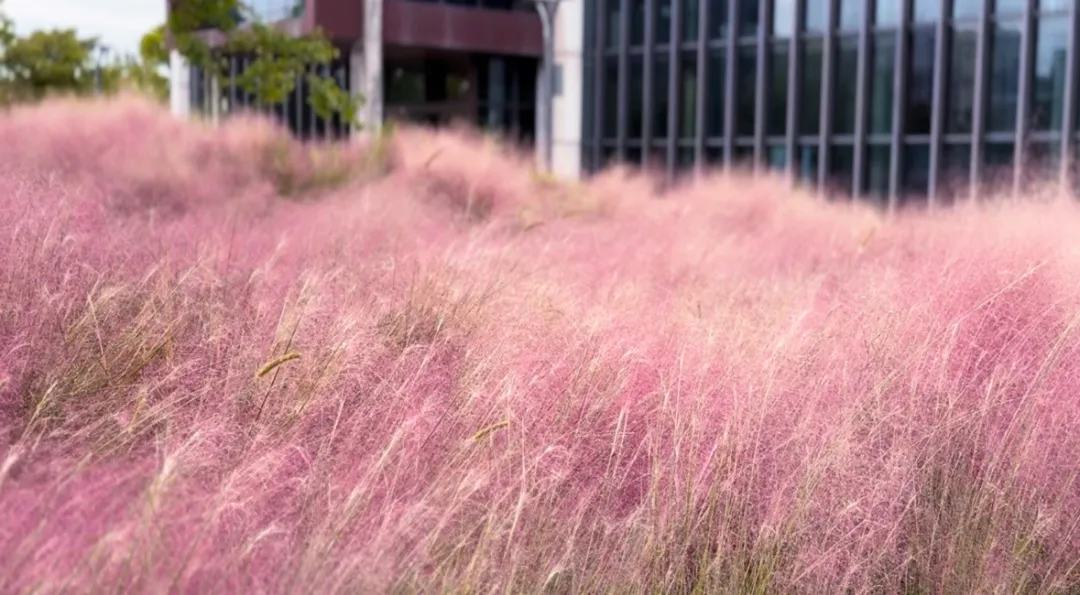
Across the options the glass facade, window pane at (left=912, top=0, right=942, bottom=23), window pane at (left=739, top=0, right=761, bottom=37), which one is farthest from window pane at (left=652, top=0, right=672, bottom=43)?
window pane at (left=912, top=0, right=942, bottom=23)

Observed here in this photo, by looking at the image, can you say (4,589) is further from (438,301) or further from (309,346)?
(438,301)

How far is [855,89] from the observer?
64.9 feet

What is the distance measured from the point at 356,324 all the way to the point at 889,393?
2.12 m

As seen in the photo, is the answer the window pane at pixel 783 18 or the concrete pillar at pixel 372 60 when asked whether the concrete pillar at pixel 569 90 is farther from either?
the window pane at pixel 783 18

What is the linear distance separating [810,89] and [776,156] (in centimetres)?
138

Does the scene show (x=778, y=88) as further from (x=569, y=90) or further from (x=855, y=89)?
(x=569, y=90)

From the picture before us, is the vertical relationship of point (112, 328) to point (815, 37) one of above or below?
below

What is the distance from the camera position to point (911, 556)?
3914 millimetres

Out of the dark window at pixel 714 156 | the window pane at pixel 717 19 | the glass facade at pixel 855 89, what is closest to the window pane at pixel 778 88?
the glass facade at pixel 855 89

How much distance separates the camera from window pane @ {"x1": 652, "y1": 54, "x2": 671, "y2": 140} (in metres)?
23.1

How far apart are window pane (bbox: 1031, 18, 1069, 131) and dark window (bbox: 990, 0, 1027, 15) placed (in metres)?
0.41

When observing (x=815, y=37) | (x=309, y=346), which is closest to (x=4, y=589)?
(x=309, y=346)

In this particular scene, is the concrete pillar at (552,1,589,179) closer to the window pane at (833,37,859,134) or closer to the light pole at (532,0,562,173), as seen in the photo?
the light pole at (532,0,562,173)

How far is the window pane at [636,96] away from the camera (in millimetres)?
23672
